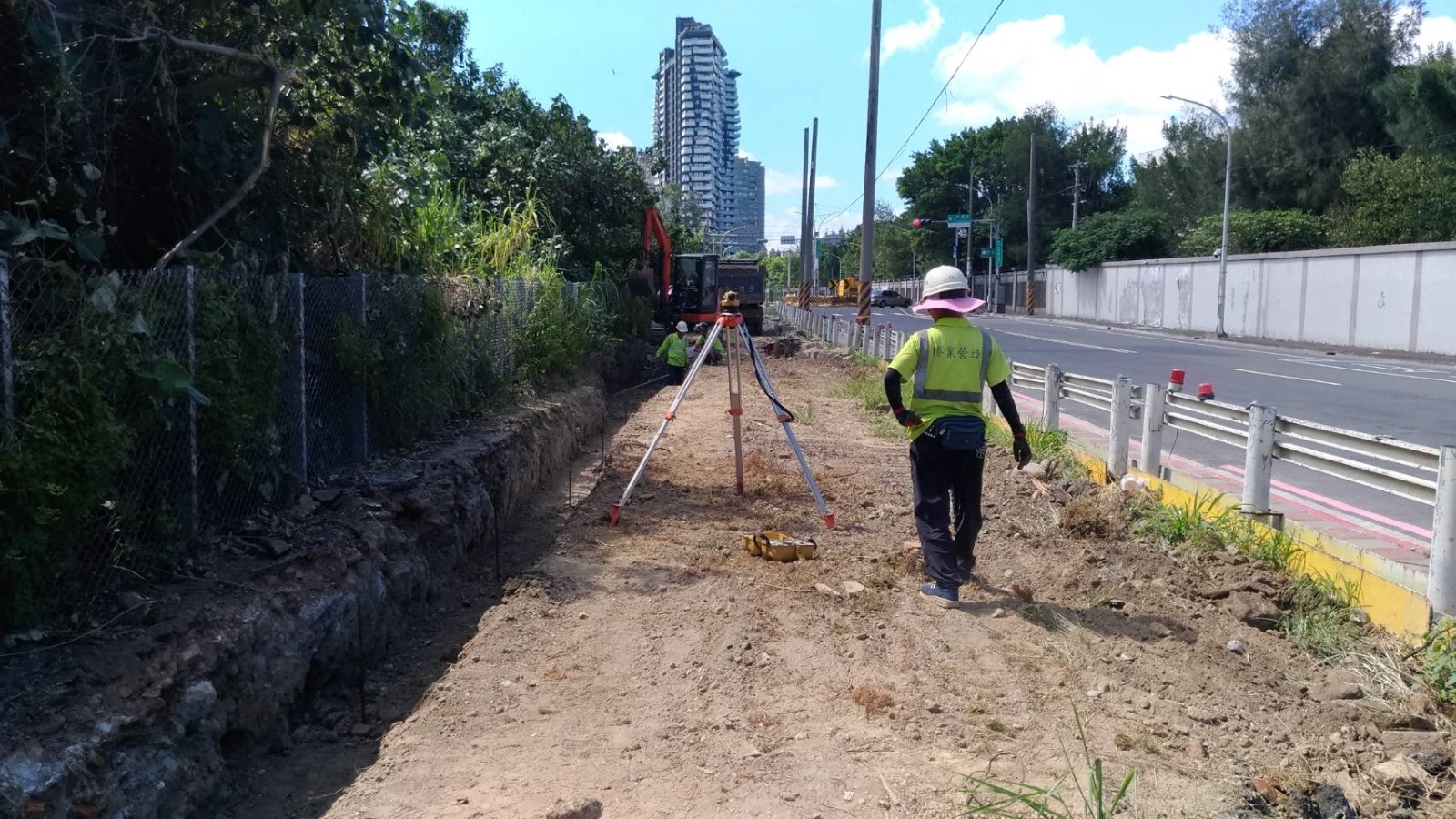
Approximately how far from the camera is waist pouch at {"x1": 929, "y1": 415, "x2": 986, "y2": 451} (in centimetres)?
608

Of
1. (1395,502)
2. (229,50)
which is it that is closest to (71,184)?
(229,50)

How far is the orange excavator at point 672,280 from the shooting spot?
85.4 ft

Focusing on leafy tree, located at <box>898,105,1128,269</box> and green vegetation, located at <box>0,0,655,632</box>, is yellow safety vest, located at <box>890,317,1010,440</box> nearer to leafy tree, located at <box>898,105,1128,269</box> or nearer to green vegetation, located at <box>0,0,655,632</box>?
green vegetation, located at <box>0,0,655,632</box>

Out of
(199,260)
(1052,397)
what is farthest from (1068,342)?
(199,260)

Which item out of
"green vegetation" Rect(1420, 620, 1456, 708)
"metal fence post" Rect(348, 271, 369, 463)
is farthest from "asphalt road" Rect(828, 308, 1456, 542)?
"metal fence post" Rect(348, 271, 369, 463)

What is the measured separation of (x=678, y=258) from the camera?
29781 mm

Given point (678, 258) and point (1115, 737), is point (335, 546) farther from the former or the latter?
point (678, 258)

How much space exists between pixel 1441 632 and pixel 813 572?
10.7ft

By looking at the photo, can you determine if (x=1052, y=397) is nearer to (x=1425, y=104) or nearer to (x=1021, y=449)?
(x=1021, y=449)

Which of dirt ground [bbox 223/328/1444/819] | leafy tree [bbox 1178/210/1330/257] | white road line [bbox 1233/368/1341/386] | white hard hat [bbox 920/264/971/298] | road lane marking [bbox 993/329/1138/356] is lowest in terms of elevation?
dirt ground [bbox 223/328/1444/819]

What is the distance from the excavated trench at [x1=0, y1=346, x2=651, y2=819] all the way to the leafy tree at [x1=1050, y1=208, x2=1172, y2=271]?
1982 inches

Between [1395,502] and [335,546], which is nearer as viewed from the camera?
[335,546]

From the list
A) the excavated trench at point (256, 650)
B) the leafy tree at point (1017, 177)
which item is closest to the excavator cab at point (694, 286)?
the excavated trench at point (256, 650)

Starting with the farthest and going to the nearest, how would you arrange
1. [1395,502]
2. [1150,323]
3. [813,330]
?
[1150,323] < [813,330] < [1395,502]
